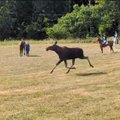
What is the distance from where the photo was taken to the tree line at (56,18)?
75.9m

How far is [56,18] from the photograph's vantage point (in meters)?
88.5

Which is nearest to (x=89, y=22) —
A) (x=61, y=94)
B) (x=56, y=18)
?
(x=56, y=18)

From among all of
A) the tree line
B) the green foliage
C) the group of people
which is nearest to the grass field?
the group of people

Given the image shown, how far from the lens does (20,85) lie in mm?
19891

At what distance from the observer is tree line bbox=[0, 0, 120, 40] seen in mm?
75875

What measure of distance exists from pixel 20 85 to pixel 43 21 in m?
66.5

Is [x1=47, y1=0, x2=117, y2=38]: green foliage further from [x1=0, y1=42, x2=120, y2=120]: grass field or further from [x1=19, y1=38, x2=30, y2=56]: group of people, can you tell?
[x1=0, y1=42, x2=120, y2=120]: grass field

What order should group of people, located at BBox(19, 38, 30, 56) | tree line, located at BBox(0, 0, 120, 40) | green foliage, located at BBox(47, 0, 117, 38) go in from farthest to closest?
tree line, located at BBox(0, 0, 120, 40) → green foliage, located at BBox(47, 0, 117, 38) → group of people, located at BBox(19, 38, 30, 56)

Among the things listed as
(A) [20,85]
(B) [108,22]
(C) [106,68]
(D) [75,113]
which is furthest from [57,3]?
(D) [75,113]

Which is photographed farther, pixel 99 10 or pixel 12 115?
pixel 99 10

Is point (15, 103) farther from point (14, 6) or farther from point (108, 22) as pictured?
point (14, 6)

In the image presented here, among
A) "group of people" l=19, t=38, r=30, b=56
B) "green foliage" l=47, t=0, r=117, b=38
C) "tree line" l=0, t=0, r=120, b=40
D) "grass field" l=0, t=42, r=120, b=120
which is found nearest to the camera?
"grass field" l=0, t=42, r=120, b=120

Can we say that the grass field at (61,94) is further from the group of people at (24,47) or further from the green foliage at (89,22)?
the green foliage at (89,22)

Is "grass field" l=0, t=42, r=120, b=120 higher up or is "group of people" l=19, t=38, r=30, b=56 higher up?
"grass field" l=0, t=42, r=120, b=120
